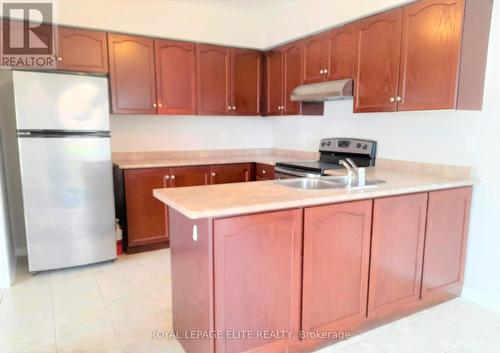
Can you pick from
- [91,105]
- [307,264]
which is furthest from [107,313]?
[91,105]

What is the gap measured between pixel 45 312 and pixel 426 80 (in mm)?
3165

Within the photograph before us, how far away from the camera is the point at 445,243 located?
7.98ft

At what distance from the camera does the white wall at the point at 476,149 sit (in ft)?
7.82

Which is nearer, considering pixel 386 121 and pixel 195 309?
pixel 195 309

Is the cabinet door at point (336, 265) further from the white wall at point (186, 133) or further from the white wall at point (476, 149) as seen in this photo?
the white wall at point (186, 133)

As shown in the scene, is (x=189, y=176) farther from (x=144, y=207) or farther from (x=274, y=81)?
(x=274, y=81)

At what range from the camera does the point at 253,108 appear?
4.21m

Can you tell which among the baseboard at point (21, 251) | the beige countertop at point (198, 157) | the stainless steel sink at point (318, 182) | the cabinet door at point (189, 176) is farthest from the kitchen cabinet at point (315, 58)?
the baseboard at point (21, 251)

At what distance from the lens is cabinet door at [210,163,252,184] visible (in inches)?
148

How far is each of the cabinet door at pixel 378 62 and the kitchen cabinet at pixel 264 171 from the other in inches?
45.0

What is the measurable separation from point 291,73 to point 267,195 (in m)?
2.27

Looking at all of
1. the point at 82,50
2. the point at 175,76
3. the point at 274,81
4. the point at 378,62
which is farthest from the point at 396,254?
the point at 82,50

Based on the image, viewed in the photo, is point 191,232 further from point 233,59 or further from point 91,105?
point 233,59

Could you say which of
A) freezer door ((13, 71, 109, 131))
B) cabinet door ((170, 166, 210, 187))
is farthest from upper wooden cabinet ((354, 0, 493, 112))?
freezer door ((13, 71, 109, 131))
